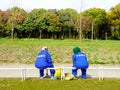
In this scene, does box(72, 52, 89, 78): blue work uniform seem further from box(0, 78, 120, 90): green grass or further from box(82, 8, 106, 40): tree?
box(82, 8, 106, 40): tree

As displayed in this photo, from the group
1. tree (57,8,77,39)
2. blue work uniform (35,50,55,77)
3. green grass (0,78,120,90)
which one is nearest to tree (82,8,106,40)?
tree (57,8,77,39)

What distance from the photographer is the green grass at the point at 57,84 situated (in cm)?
872

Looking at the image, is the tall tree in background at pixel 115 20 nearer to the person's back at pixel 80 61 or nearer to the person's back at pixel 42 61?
the person's back at pixel 80 61

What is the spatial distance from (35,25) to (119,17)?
2365 centimetres

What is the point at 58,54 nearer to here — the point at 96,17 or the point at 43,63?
the point at 43,63

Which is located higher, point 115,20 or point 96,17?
point 96,17

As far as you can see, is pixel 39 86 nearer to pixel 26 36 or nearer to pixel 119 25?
pixel 26 36

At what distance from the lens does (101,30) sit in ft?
247

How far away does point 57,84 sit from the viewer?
933 cm

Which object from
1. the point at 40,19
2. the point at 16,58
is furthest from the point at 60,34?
the point at 16,58

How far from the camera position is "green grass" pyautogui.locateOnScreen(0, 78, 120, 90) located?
872 centimetres

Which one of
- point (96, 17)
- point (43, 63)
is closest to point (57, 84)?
point (43, 63)

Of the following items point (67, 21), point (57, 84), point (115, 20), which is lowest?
point (57, 84)

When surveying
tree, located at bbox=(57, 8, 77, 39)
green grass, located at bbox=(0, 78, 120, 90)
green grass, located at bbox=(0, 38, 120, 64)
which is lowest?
green grass, located at bbox=(0, 78, 120, 90)
